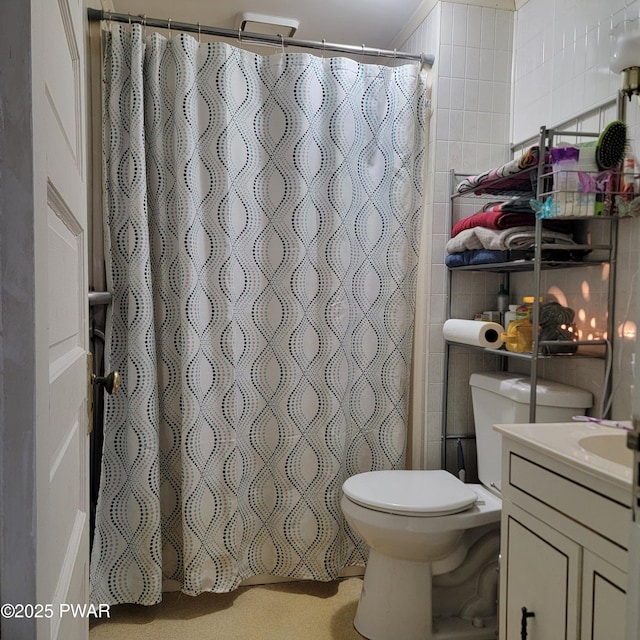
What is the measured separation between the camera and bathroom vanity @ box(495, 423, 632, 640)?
1014 mm

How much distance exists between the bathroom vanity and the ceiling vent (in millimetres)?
1933

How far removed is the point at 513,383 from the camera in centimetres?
185

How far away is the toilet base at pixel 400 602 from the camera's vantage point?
70.9 inches

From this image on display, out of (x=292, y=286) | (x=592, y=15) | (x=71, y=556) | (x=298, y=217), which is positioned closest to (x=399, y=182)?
(x=298, y=217)

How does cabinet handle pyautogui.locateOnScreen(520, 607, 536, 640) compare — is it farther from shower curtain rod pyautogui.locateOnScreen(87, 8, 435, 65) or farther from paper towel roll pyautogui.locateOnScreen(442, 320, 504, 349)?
shower curtain rod pyautogui.locateOnScreen(87, 8, 435, 65)

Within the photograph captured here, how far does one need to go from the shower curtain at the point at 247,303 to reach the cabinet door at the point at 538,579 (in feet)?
2.90

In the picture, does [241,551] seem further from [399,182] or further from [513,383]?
[399,182]

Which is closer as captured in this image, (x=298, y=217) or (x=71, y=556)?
(x=71, y=556)

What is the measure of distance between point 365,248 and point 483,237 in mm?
485

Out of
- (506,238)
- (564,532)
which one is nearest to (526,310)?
(506,238)

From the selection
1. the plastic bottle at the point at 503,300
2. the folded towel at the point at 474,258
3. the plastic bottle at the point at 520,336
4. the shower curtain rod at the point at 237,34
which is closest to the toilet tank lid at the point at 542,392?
the plastic bottle at the point at 520,336

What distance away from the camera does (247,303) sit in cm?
211

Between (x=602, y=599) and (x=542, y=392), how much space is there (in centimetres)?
79

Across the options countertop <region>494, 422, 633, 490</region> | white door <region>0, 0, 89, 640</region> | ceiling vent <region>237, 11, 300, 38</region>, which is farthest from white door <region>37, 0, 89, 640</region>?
ceiling vent <region>237, 11, 300, 38</region>
